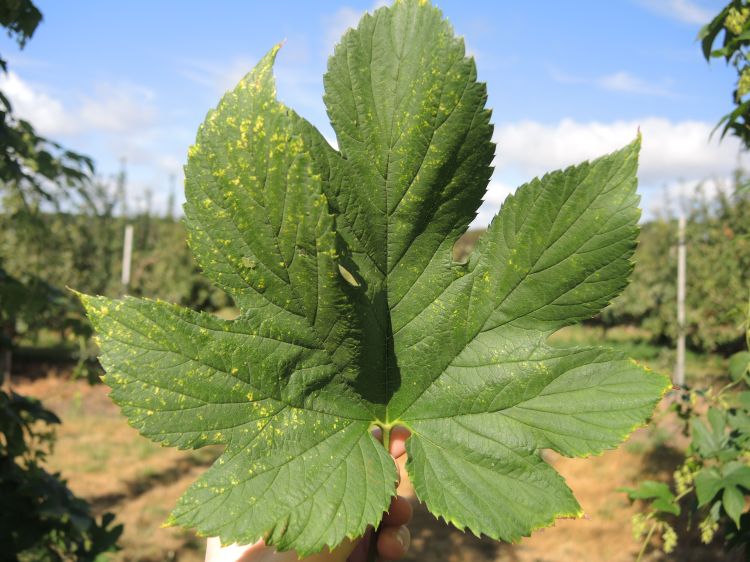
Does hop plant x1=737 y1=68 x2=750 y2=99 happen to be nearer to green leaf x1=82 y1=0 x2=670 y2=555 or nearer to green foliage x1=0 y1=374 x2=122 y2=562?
green leaf x1=82 y1=0 x2=670 y2=555

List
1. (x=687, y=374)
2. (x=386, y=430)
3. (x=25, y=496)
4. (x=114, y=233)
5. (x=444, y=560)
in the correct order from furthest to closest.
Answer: (x=114, y=233) < (x=687, y=374) < (x=444, y=560) < (x=25, y=496) < (x=386, y=430)

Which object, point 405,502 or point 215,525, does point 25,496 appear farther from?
point 215,525

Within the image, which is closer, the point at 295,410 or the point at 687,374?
the point at 295,410

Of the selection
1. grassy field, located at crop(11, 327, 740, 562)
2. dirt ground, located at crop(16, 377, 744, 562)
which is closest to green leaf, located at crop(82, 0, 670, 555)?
grassy field, located at crop(11, 327, 740, 562)

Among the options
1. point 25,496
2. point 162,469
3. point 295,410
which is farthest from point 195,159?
point 162,469

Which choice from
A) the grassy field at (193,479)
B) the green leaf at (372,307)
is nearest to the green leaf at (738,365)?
the green leaf at (372,307)

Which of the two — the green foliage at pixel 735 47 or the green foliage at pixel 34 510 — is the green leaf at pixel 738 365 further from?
the green foliage at pixel 34 510

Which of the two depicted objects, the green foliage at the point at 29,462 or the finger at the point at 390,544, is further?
the green foliage at the point at 29,462
